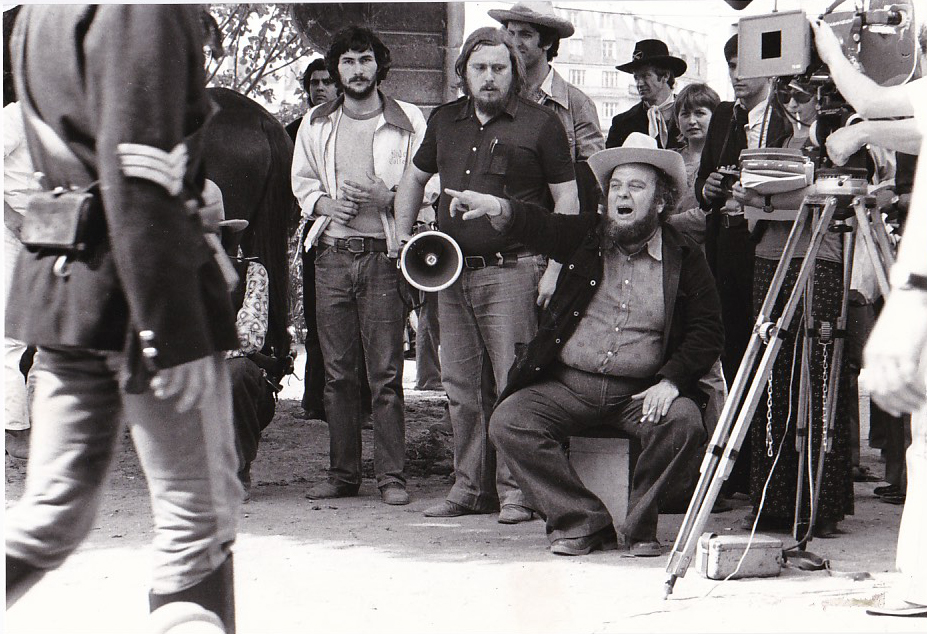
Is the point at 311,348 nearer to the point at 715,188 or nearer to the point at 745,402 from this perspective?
the point at 715,188

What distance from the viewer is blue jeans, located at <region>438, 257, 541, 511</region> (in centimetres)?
536

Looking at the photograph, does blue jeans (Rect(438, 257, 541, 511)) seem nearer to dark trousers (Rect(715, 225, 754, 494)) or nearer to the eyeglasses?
dark trousers (Rect(715, 225, 754, 494))

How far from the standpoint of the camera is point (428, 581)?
4387 mm

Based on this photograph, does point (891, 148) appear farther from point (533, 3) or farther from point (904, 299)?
point (533, 3)

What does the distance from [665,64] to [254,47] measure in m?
2.66

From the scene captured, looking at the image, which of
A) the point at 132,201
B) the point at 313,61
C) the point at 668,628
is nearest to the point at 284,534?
the point at 668,628

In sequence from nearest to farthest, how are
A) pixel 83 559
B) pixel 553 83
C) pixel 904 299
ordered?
pixel 904 299, pixel 83 559, pixel 553 83

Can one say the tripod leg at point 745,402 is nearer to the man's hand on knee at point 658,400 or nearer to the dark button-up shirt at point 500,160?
the man's hand on knee at point 658,400

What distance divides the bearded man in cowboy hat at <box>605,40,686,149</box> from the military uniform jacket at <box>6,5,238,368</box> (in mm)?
3167

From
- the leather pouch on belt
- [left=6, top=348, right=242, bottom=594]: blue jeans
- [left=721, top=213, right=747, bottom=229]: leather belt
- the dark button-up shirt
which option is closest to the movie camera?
[left=721, top=213, right=747, bottom=229]: leather belt

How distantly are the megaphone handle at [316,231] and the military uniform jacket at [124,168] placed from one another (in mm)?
2044

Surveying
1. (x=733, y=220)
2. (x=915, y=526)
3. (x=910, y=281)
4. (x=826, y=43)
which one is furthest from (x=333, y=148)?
(x=910, y=281)

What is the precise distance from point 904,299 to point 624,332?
2.04 metres

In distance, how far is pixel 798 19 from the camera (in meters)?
3.99
